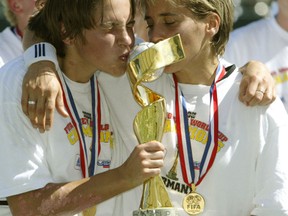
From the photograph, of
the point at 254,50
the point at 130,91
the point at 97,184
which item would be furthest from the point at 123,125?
the point at 254,50

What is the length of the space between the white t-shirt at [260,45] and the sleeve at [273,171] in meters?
1.87

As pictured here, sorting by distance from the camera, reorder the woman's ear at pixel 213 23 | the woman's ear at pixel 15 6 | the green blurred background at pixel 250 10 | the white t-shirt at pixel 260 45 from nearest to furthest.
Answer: the woman's ear at pixel 213 23
the white t-shirt at pixel 260 45
the woman's ear at pixel 15 6
the green blurred background at pixel 250 10

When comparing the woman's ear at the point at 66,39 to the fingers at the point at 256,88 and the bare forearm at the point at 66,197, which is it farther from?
the fingers at the point at 256,88

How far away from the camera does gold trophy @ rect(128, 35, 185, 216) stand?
147 inches

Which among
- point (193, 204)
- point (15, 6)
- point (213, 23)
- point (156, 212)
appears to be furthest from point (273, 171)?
point (15, 6)

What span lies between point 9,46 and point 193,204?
287 cm

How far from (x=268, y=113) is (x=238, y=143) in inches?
7.6

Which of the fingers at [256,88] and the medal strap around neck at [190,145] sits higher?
the fingers at [256,88]

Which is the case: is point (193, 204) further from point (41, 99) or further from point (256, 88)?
point (41, 99)

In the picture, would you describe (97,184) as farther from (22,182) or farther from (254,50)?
(254,50)

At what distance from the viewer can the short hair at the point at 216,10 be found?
4.14m

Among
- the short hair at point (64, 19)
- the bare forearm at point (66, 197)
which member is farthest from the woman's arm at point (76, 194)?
the short hair at point (64, 19)

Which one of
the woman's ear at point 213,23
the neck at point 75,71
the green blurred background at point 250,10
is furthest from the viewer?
the green blurred background at point 250,10

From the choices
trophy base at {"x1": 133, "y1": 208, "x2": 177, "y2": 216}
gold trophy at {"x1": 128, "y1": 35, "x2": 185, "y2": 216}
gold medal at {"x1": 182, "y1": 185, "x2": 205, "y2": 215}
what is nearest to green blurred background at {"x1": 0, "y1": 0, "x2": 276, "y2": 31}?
gold medal at {"x1": 182, "y1": 185, "x2": 205, "y2": 215}
